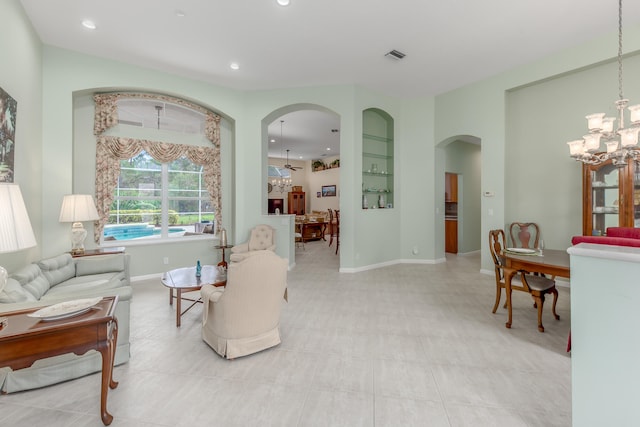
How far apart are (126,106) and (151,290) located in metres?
→ 3.19

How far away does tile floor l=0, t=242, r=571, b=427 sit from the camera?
180cm

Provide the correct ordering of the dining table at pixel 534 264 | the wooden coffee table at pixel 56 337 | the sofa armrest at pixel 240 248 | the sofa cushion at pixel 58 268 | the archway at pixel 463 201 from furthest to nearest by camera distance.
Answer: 1. the archway at pixel 463 201
2. the sofa armrest at pixel 240 248
3. the sofa cushion at pixel 58 268
4. the dining table at pixel 534 264
5. the wooden coffee table at pixel 56 337

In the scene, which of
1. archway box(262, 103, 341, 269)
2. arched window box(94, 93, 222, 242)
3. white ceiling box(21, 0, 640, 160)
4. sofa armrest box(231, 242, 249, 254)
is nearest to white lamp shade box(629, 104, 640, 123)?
white ceiling box(21, 0, 640, 160)

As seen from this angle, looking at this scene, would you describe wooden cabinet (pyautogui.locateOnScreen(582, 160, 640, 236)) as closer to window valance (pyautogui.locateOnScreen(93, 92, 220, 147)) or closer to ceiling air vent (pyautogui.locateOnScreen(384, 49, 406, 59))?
ceiling air vent (pyautogui.locateOnScreen(384, 49, 406, 59))

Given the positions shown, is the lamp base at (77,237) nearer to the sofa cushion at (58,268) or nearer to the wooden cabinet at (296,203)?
the sofa cushion at (58,268)

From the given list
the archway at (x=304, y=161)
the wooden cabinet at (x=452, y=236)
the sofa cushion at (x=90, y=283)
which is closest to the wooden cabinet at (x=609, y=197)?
the wooden cabinet at (x=452, y=236)

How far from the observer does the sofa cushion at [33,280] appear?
8.51 feet

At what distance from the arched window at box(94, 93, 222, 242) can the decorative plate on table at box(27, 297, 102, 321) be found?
3.43 metres

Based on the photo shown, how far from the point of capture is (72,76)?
4098mm

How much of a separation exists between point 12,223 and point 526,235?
6.04 m

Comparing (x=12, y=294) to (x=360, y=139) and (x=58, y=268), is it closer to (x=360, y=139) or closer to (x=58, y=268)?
(x=58, y=268)

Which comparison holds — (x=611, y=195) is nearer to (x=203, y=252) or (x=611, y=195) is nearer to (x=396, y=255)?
(x=396, y=255)

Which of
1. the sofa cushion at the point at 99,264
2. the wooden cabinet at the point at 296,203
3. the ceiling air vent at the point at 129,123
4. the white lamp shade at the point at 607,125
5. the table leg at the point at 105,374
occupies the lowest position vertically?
Answer: the table leg at the point at 105,374

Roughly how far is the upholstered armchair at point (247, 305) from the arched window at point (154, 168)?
333 centimetres
